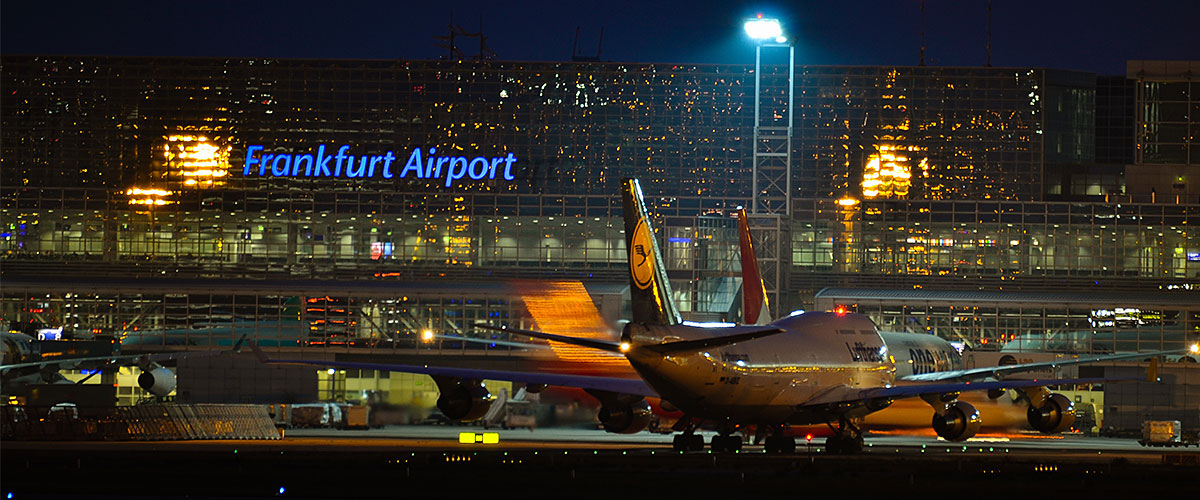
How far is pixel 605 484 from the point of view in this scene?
98.2 feet

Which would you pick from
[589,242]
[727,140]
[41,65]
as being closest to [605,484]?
[589,242]

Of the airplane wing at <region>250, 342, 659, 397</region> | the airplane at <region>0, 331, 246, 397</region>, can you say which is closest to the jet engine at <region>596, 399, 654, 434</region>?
the airplane wing at <region>250, 342, 659, 397</region>

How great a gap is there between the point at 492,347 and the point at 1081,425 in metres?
32.0

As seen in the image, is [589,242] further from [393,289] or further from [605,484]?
[605,484]

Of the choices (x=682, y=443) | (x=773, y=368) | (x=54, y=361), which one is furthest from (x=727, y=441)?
(x=54, y=361)

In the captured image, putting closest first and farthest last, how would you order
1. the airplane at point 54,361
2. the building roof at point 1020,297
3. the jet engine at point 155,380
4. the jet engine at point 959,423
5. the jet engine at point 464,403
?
the jet engine at point 464,403 < the jet engine at point 959,423 < the jet engine at point 155,380 < the airplane at point 54,361 < the building roof at point 1020,297

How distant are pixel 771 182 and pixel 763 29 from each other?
31.6 feet

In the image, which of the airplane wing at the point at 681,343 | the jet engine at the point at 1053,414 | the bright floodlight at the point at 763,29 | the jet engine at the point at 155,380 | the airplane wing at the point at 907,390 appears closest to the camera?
the airplane wing at the point at 681,343

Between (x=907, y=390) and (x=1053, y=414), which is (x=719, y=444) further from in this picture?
(x=1053, y=414)

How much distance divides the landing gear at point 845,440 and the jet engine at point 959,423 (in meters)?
2.42

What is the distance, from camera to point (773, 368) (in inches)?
1714

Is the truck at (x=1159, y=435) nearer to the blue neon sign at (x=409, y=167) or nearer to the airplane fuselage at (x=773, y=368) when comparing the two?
the airplane fuselage at (x=773, y=368)

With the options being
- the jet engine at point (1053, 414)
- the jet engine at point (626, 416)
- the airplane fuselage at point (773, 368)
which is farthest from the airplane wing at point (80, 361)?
the jet engine at point (1053, 414)

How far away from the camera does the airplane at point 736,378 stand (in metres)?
40.0
